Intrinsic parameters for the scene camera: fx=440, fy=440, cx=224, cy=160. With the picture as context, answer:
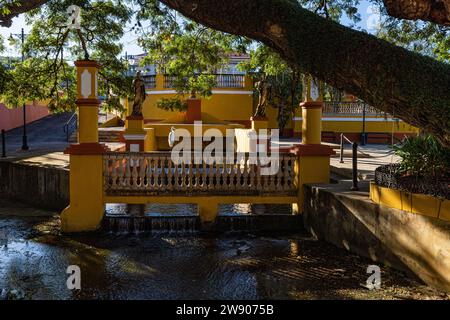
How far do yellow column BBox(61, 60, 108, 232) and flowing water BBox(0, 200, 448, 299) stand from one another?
1.12 feet

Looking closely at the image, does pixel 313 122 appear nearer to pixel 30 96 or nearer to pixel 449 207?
pixel 449 207

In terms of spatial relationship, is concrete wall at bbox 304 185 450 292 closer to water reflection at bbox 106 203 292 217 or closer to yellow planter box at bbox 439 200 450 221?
yellow planter box at bbox 439 200 450 221

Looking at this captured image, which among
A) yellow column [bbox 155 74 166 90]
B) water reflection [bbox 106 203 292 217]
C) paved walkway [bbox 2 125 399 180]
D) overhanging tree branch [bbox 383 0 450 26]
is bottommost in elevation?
water reflection [bbox 106 203 292 217]

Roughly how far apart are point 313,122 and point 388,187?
8.77 feet

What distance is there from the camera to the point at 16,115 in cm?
2611

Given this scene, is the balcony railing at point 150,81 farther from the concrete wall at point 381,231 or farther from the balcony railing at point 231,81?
the concrete wall at point 381,231

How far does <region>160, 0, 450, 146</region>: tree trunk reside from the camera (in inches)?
200

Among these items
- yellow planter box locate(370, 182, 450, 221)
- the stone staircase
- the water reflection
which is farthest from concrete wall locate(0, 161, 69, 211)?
yellow planter box locate(370, 182, 450, 221)

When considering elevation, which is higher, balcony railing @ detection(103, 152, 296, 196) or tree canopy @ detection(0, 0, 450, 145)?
tree canopy @ detection(0, 0, 450, 145)

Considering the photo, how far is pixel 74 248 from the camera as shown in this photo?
7625 millimetres

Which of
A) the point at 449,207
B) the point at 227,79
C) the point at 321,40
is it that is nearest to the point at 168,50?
the point at 321,40

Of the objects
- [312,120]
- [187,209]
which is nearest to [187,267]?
[312,120]

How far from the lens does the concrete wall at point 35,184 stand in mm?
11070

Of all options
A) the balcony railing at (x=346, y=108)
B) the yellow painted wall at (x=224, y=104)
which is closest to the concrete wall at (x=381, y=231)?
the yellow painted wall at (x=224, y=104)
